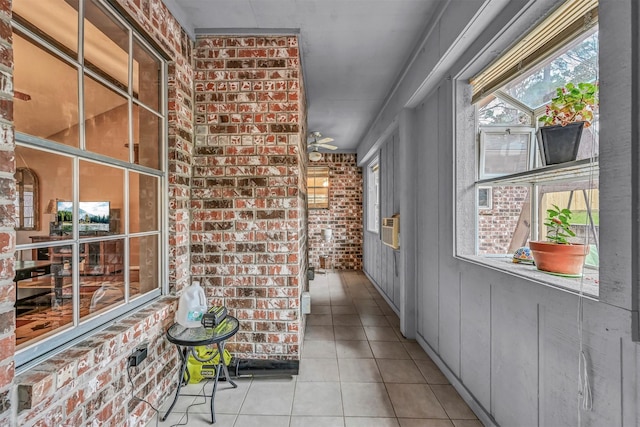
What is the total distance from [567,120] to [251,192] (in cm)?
195

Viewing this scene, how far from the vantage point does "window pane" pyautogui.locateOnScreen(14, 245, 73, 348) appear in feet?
3.64

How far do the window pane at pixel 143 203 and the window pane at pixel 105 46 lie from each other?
1.84ft

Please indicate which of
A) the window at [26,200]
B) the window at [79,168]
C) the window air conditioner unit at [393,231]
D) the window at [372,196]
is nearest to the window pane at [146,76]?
the window at [79,168]

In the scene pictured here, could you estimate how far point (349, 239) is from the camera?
6.60 m

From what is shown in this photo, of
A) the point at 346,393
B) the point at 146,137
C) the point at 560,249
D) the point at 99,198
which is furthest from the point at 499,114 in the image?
the point at 99,198

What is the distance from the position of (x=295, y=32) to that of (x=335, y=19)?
13.3 inches

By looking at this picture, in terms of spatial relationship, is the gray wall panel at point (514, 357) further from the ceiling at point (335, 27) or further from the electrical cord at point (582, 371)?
the ceiling at point (335, 27)

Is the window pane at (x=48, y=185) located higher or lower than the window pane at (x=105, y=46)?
lower

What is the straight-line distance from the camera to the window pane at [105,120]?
140cm

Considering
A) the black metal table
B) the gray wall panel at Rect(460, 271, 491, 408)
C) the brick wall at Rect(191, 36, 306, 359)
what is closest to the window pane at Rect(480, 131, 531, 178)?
the gray wall panel at Rect(460, 271, 491, 408)

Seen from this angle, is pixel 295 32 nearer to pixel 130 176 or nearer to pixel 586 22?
pixel 130 176

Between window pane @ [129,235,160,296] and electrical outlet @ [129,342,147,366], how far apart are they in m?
0.33

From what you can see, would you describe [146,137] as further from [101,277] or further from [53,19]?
[101,277]

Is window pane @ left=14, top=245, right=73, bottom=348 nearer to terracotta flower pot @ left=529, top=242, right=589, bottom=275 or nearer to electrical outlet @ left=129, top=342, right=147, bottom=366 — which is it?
electrical outlet @ left=129, top=342, right=147, bottom=366
